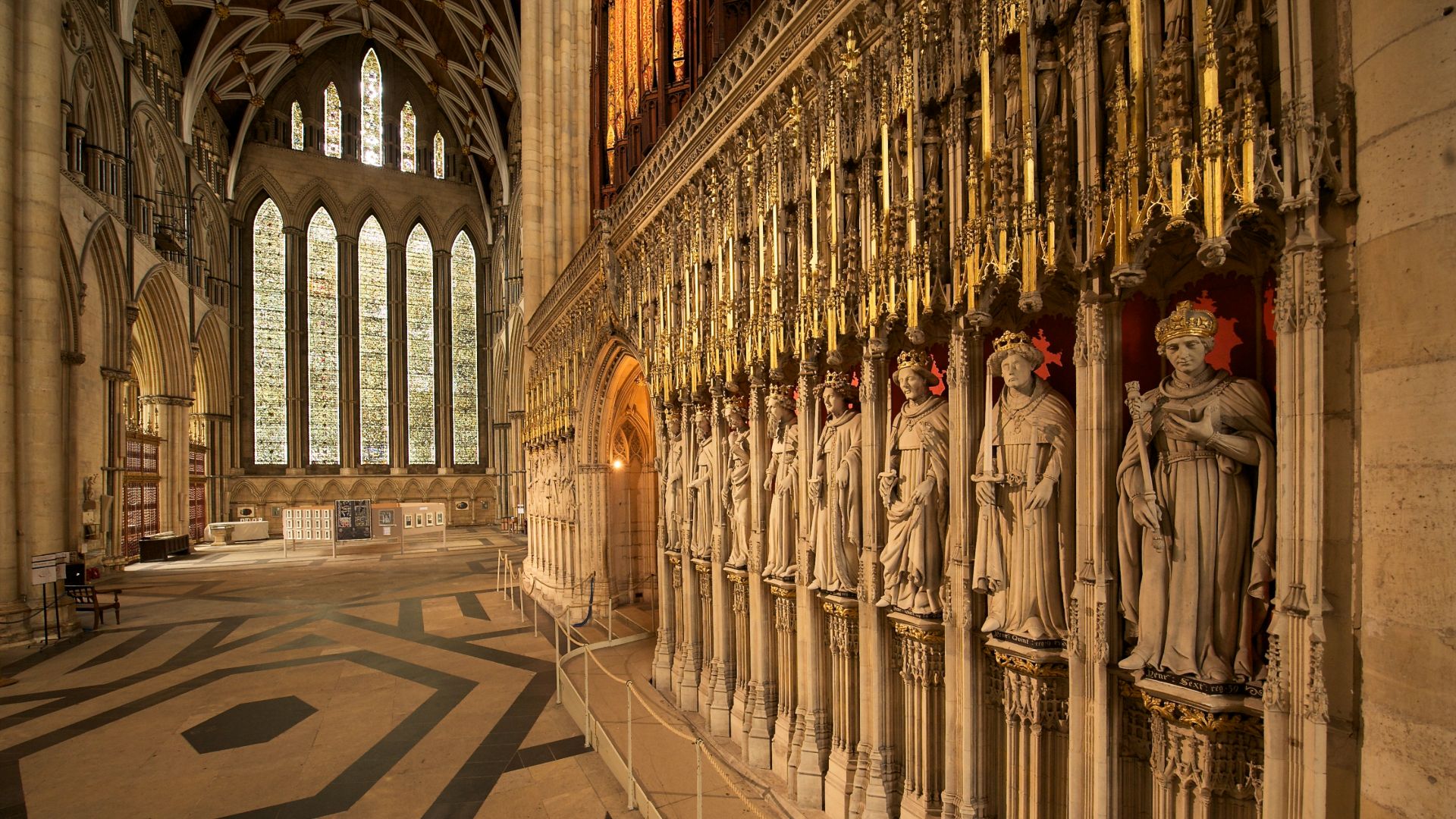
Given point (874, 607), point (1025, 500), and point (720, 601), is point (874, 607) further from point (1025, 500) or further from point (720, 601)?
point (720, 601)

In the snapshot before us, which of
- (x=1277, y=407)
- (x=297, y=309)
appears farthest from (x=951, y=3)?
(x=297, y=309)

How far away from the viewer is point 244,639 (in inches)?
436

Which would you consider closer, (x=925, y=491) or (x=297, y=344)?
(x=925, y=491)

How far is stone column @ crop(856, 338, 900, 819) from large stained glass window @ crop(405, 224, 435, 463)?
110 feet

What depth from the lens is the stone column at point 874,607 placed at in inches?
175

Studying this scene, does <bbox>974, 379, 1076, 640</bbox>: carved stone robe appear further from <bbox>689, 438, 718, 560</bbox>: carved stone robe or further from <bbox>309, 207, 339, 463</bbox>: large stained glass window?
<bbox>309, 207, 339, 463</bbox>: large stained glass window

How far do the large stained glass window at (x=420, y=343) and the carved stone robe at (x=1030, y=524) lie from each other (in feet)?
114

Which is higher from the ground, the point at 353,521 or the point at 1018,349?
the point at 1018,349

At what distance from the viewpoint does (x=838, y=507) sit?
4.76 metres

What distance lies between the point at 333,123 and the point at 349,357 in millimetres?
11078

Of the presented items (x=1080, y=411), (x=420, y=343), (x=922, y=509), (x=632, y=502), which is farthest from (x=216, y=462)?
(x=1080, y=411)

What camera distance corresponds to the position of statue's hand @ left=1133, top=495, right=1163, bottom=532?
9.10 ft

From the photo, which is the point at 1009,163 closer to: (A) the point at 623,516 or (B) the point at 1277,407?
(B) the point at 1277,407

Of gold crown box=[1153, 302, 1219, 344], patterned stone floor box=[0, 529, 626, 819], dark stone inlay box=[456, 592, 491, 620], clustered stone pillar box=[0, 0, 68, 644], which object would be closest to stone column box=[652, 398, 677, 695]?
patterned stone floor box=[0, 529, 626, 819]
